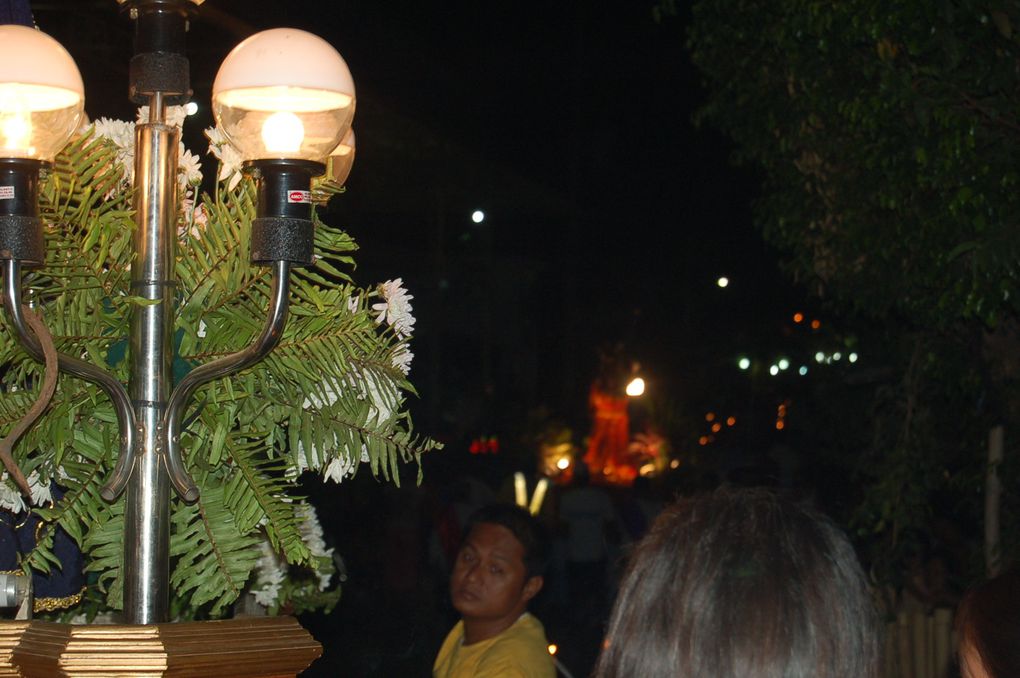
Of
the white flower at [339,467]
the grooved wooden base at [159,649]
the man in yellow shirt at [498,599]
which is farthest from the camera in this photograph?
the man in yellow shirt at [498,599]

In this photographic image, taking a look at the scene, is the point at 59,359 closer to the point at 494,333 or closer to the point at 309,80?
the point at 309,80

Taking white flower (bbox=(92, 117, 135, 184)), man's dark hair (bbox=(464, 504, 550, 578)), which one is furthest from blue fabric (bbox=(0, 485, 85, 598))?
man's dark hair (bbox=(464, 504, 550, 578))

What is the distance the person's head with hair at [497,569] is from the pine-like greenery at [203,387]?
6.08ft

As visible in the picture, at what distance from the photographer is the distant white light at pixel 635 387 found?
74.1 ft

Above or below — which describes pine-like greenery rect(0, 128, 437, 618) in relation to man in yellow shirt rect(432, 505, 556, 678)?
above

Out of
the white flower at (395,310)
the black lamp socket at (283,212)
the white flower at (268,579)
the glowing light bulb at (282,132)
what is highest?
the glowing light bulb at (282,132)

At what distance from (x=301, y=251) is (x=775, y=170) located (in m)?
5.43

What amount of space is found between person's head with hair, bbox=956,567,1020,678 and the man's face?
Result: 1704mm

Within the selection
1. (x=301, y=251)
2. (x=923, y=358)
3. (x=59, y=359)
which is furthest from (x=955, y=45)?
(x=59, y=359)

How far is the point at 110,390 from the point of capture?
6.23 ft

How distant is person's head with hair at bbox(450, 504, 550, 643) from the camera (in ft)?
12.8

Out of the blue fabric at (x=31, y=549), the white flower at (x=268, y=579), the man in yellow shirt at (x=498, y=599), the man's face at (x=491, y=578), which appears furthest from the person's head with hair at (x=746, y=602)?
the man's face at (x=491, y=578)

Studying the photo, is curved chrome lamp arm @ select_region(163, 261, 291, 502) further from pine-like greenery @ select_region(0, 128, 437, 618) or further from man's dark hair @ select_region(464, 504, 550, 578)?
man's dark hair @ select_region(464, 504, 550, 578)

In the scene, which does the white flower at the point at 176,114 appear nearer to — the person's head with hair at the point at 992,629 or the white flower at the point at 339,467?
the white flower at the point at 339,467
